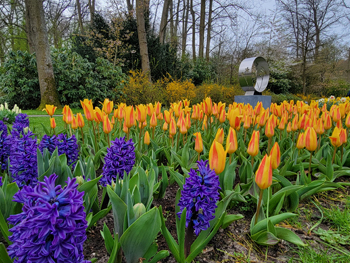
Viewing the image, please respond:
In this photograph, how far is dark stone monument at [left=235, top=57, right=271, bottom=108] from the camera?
665 cm

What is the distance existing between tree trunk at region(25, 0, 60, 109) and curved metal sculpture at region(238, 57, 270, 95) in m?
6.77

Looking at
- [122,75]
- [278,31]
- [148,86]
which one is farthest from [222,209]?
[278,31]

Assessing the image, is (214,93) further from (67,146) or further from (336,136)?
(67,146)

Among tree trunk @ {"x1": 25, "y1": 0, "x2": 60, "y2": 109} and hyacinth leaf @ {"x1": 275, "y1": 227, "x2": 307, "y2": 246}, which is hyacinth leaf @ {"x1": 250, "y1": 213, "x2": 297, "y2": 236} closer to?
hyacinth leaf @ {"x1": 275, "y1": 227, "x2": 307, "y2": 246}

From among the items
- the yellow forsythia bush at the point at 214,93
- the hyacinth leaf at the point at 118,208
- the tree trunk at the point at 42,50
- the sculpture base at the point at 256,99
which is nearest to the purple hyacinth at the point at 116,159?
the hyacinth leaf at the point at 118,208

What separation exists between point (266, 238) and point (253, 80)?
20.5 feet

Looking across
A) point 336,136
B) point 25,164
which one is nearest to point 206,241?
point 25,164

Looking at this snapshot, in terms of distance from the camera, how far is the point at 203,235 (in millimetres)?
1345

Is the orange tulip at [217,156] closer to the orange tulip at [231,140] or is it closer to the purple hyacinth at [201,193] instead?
the purple hyacinth at [201,193]

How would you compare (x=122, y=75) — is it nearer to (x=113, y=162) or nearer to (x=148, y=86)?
(x=148, y=86)

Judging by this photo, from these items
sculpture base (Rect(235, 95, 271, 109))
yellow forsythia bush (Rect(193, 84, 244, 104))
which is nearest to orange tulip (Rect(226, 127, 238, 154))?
sculpture base (Rect(235, 95, 271, 109))

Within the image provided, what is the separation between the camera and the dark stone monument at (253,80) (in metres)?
6.65

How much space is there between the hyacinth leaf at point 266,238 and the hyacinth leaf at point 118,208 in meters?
0.82

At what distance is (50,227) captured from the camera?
2.36 ft
